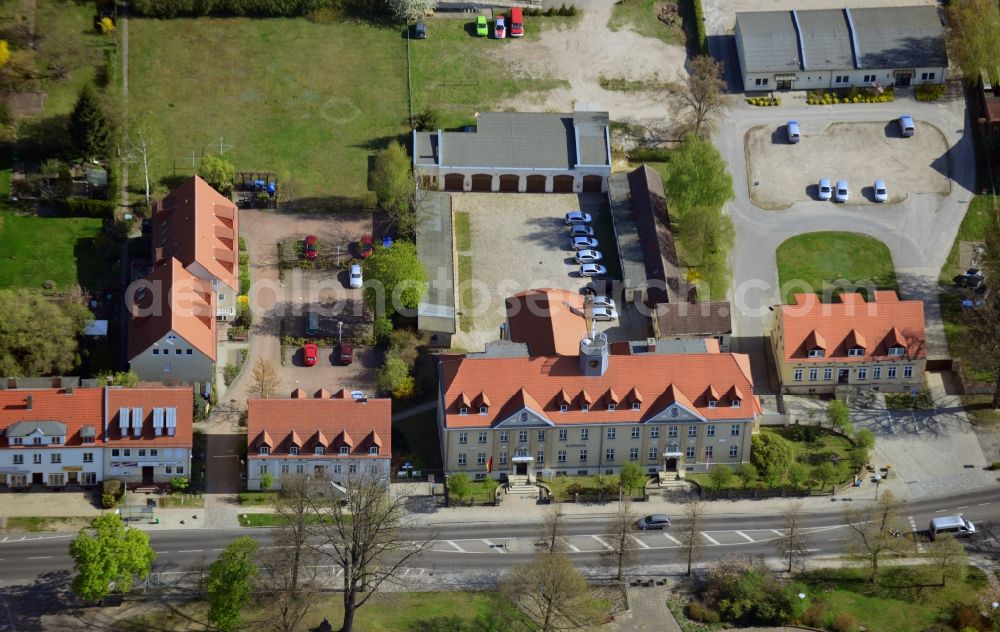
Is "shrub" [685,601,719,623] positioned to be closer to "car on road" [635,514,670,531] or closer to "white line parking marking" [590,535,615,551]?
"white line parking marking" [590,535,615,551]

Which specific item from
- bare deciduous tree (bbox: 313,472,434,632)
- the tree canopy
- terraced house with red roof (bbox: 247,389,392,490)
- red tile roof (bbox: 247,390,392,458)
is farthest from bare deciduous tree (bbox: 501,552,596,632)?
the tree canopy

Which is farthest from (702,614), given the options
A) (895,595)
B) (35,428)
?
(35,428)

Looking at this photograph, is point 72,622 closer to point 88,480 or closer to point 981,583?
point 88,480

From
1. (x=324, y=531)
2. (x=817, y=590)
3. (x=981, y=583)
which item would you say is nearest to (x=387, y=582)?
(x=324, y=531)

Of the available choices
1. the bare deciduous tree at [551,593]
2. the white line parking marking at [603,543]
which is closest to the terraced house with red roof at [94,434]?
the bare deciduous tree at [551,593]

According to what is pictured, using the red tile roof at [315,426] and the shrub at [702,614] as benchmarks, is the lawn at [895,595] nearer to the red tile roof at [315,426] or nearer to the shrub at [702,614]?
the shrub at [702,614]
